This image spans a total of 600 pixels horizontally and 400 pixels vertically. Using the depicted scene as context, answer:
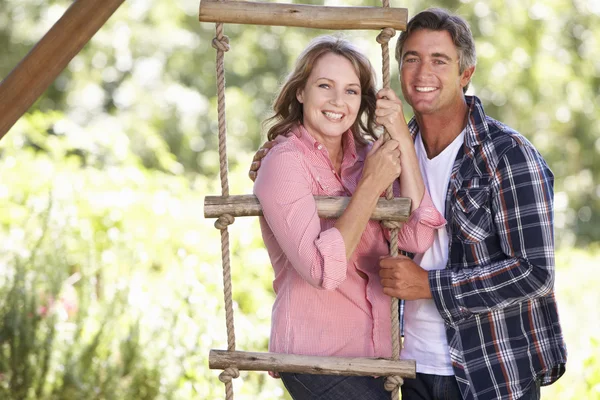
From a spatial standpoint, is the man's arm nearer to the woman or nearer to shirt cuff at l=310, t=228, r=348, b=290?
the woman

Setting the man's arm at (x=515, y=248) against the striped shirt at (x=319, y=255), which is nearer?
the striped shirt at (x=319, y=255)

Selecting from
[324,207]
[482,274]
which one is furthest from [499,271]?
[324,207]

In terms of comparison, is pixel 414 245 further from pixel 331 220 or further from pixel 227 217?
pixel 227 217

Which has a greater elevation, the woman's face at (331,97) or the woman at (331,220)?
the woman's face at (331,97)

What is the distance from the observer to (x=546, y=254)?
7.65 feet

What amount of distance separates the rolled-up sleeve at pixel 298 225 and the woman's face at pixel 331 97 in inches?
6.4

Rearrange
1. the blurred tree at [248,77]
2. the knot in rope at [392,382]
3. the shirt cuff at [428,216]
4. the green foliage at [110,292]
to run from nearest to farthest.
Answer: the knot in rope at [392,382] → the shirt cuff at [428,216] → the green foliage at [110,292] → the blurred tree at [248,77]

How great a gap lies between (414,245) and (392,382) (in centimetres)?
41

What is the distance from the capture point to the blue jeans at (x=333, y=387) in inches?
91.8

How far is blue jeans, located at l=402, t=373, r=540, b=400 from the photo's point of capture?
8.00 feet

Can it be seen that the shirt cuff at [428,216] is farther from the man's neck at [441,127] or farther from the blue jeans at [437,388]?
the blue jeans at [437,388]

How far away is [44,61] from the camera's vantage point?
2.63m

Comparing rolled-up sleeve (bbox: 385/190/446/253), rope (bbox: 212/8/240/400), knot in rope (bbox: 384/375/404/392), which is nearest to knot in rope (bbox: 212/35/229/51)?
rope (bbox: 212/8/240/400)

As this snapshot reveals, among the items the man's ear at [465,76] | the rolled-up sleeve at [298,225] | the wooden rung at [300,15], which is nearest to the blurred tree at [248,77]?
the man's ear at [465,76]
